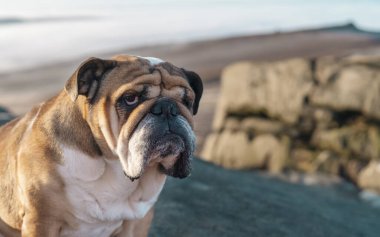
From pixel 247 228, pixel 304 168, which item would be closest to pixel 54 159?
pixel 247 228

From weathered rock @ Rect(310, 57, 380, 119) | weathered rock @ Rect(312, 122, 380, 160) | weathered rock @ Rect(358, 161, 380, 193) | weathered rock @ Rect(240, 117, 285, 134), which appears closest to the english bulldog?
weathered rock @ Rect(358, 161, 380, 193)

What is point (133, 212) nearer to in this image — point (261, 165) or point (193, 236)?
point (193, 236)

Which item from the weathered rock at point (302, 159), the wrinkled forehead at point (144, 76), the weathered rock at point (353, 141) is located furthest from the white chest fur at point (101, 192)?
the weathered rock at point (302, 159)

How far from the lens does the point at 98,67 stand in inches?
176

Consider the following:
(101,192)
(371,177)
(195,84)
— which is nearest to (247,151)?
(371,177)

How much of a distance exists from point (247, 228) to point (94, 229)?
317 centimetres

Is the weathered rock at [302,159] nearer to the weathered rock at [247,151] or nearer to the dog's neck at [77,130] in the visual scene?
the weathered rock at [247,151]

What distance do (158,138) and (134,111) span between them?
24cm

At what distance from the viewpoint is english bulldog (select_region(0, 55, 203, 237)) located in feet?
14.3

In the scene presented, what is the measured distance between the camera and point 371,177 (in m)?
14.2

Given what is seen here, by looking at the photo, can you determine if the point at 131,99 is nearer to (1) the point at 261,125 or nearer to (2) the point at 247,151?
(2) the point at 247,151

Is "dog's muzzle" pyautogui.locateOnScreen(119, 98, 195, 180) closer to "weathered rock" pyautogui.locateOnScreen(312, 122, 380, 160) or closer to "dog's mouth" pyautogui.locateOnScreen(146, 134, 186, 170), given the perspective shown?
"dog's mouth" pyautogui.locateOnScreen(146, 134, 186, 170)

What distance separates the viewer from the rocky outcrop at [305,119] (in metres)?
14.9

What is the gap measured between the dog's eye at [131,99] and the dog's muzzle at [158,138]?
0.13 metres
